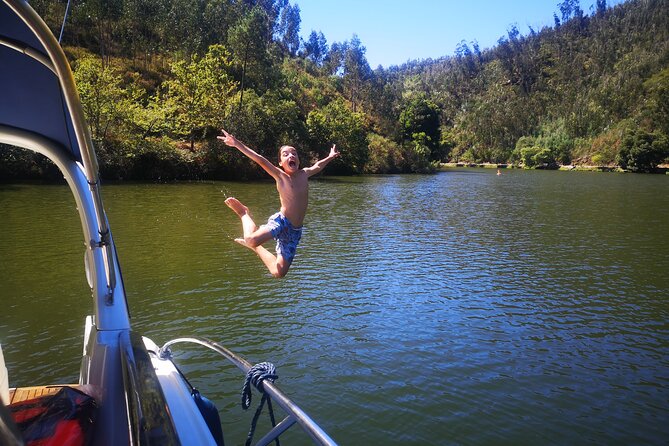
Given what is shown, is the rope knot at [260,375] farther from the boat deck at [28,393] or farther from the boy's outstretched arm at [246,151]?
the boy's outstretched arm at [246,151]

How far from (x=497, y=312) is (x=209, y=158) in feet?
136

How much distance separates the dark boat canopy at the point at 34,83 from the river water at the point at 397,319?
16.1 feet

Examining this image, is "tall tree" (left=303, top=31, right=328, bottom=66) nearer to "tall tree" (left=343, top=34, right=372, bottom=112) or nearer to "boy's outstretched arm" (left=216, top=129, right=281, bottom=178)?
"tall tree" (left=343, top=34, right=372, bottom=112)

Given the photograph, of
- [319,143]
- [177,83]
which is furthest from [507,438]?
[319,143]

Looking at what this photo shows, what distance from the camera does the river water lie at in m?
8.29

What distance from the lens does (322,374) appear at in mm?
9430

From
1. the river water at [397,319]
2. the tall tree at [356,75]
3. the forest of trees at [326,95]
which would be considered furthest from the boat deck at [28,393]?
the tall tree at [356,75]

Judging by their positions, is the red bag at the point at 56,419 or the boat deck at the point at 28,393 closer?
the red bag at the point at 56,419

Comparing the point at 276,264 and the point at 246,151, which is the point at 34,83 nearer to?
the point at 246,151

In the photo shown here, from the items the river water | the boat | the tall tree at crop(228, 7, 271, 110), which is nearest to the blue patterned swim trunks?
the boat

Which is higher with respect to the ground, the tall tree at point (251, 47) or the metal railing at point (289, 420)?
the tall tree at point (251, 47)

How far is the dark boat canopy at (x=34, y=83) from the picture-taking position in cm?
374

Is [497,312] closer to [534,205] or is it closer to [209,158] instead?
[534,205]

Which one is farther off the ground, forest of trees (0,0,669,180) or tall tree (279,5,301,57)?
tall tree (279,5,301,57)
